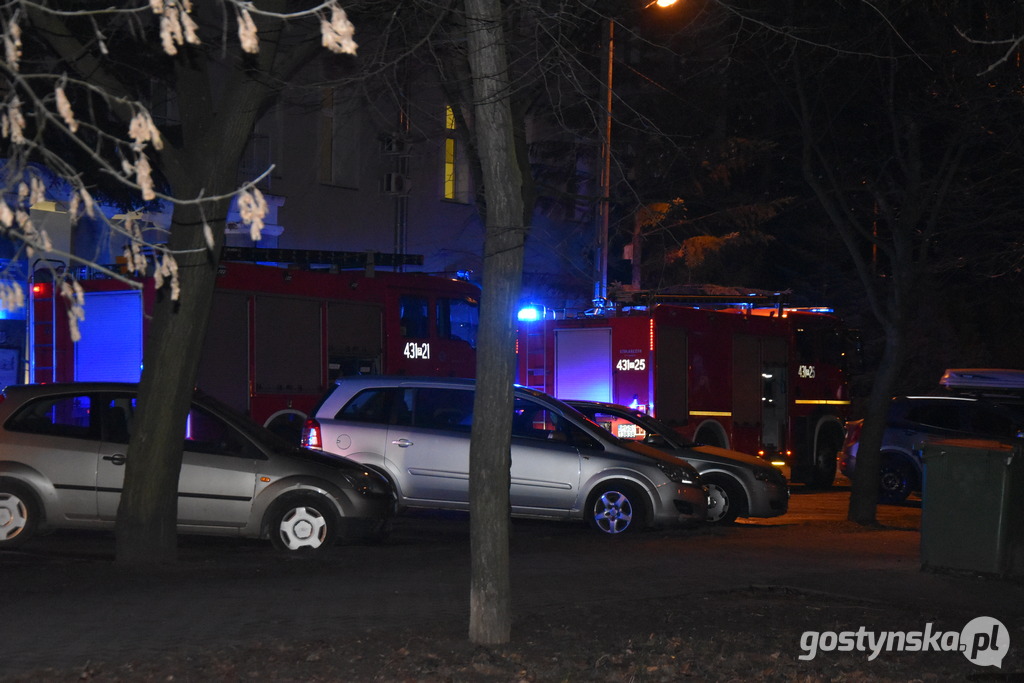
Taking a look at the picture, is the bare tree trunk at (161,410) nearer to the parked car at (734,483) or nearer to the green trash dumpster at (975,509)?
the green trash dumpster at (975,509)

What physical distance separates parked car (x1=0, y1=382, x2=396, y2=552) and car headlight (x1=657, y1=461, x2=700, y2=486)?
3522 millimetres

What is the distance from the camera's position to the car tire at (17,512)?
11281 millimetres

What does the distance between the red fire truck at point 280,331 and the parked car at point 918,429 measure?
781 centimetres

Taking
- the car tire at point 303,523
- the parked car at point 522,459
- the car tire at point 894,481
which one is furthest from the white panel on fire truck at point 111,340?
the car tire at point 894,481

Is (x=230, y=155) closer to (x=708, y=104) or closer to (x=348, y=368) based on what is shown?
(x=348, y=368)

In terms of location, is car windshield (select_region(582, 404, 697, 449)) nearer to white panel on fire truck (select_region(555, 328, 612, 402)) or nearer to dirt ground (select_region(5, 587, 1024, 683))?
white panel on fire truck (select_region(555, 328, 612, 402))

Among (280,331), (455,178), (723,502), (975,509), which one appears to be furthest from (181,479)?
(455,178)

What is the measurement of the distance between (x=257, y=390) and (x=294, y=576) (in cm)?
656

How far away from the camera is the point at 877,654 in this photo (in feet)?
24.2

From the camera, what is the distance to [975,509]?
10.8 metres

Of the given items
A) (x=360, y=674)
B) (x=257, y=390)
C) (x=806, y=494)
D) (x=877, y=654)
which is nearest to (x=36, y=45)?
(x=257, y=390)

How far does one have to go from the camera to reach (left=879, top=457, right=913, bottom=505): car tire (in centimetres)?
2073

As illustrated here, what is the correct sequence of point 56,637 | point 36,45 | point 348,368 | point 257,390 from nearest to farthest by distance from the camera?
1. point 56,637
2. point 36,45
3. point 257,390
4. point 348,368

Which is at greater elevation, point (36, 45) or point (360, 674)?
point (36, 45)
